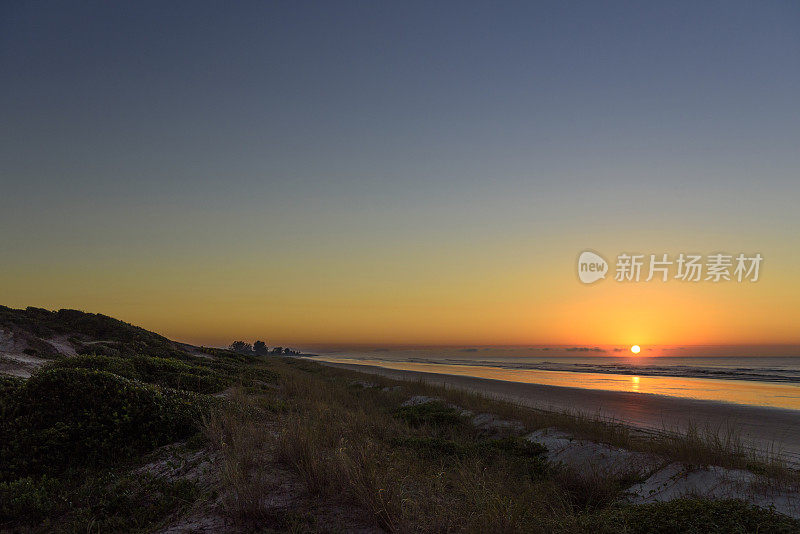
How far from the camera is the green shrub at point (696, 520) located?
5387mm

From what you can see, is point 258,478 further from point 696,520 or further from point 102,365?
point 102,365

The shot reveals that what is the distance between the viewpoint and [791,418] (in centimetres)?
1850

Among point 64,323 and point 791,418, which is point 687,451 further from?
point 64,323

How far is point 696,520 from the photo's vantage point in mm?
5590

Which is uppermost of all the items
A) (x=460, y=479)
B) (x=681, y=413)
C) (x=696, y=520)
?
(x=696, y=520)

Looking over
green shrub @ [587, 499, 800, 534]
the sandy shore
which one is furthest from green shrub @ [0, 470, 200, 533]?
the sandy shore

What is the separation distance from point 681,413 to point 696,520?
17.9 metres

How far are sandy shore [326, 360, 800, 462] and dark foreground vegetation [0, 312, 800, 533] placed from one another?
20.5 feet

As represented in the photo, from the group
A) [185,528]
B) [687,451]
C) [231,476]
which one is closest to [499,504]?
[231,476]

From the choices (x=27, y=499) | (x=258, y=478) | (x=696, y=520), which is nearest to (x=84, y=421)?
(x=27, y=499)

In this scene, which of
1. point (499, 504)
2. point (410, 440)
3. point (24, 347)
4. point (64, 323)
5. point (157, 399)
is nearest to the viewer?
point (499, 504)

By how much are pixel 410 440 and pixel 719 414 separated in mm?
16372

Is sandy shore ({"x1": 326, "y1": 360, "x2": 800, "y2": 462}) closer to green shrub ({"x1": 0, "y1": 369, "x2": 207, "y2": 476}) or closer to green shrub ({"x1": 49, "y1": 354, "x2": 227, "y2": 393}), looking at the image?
green shrub ({"x1": 0, "y1": 369, "x2": 207, "y2": 476})

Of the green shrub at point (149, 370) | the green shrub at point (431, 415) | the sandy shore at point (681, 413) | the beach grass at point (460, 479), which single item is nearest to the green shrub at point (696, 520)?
the beach grass at point (460, 479)
